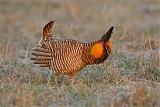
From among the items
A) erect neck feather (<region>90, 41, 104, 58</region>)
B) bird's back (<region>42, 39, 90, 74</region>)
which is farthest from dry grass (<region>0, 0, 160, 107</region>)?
erect neck feather (<region>90, 41, 104, 58</region>)

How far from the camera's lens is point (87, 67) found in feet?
22.1

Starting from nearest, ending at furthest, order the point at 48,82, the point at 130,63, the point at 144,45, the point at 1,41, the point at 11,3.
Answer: the point at 48,82, the point at 130,63, the point at 144,45, the point at 1,41, the point at 11,3

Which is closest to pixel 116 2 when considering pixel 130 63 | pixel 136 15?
pixel 136 15

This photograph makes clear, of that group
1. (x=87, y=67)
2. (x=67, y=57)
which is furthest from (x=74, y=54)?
(x=87, y=67)

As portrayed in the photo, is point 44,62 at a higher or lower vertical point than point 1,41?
lower

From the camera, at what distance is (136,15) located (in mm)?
12227

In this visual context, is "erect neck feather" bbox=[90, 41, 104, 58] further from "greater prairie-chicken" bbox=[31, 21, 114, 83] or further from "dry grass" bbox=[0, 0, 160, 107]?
"dry grass" bbox=[0, 0, 160, 107]

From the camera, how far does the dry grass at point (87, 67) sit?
4918mm

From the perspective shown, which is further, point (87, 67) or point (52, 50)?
point (87, 67)

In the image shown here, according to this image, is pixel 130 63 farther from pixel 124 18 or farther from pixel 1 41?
pixel 124 18

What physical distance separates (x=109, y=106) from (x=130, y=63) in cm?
230

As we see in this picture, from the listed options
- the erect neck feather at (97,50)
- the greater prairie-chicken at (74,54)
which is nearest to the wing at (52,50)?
the greater prairie-chicken at (74,54)

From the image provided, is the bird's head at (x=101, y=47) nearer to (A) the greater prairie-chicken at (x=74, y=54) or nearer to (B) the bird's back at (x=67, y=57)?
(A) the greater prairie-chicken at (x=74, y=54)

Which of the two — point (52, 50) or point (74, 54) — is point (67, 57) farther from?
point (52, 50)
